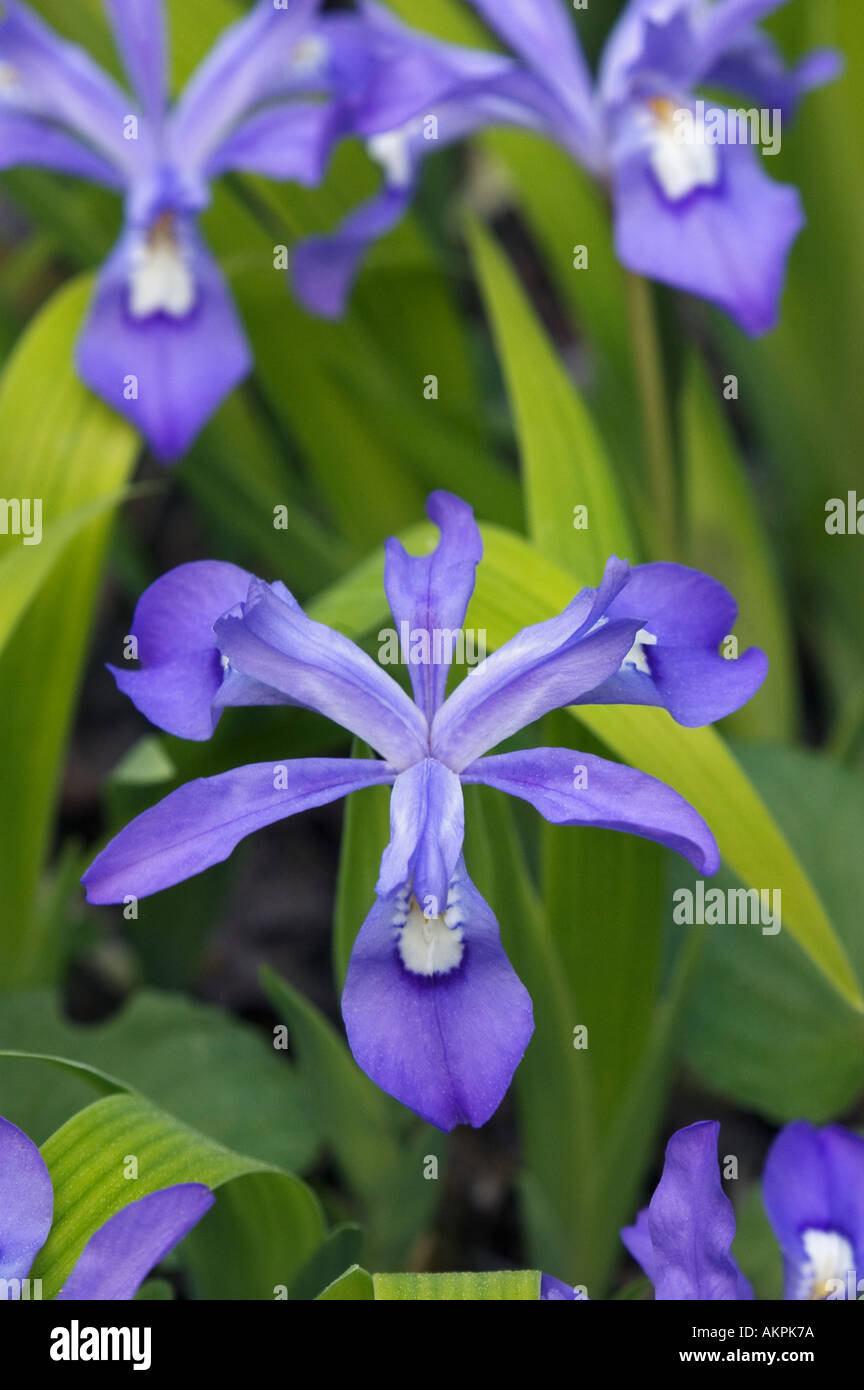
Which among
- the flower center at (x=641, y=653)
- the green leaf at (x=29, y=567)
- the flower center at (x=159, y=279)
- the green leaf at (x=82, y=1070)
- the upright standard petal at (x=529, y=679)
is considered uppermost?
the flower center at (x=159, y=279)

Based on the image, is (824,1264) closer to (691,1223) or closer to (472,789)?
(691,1223)

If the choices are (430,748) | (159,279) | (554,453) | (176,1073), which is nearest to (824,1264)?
(430,748)

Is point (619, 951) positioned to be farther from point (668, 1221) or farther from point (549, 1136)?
point (668, 1221)

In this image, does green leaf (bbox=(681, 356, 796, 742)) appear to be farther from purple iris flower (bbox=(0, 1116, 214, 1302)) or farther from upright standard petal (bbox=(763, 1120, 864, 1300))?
purple iris flower (bbox=(0, 1116, 214, 1302))

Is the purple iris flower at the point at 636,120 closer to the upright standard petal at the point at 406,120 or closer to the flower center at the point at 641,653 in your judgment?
the upright standard petal at the point at 406,120

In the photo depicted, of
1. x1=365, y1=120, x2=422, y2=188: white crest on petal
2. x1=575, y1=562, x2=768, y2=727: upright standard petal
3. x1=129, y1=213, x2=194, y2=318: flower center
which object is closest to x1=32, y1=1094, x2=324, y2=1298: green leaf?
x1=575, y1=562, x2=768, y2=727: upright standard petal

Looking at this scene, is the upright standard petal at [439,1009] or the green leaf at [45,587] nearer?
the upright standard petal at [439,1009]

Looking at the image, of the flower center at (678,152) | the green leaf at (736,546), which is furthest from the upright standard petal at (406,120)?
the green leaf at (736,546)
